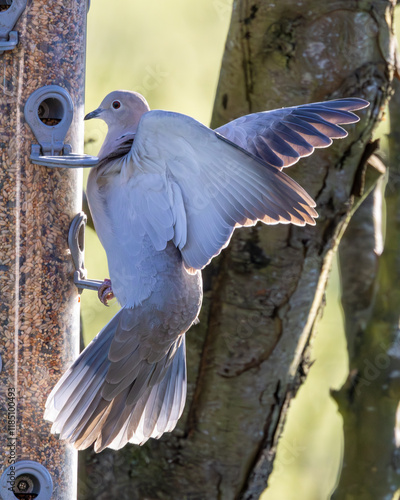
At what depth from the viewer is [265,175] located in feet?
9.58

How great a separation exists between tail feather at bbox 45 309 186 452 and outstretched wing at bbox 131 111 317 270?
577mm

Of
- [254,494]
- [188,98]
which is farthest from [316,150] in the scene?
[188,98]

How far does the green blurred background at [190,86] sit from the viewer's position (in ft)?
26.1

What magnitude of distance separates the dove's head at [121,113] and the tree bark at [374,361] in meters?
2.41

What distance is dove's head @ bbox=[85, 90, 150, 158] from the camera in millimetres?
3490

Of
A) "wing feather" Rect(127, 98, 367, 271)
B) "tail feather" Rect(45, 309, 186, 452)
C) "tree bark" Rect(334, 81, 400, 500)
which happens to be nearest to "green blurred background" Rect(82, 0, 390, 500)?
"tree bark" Rect(334, 81, 400, 500)

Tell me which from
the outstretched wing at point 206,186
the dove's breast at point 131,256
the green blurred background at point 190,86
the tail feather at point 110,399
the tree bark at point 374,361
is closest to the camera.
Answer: the outstretched wing at point 206,186

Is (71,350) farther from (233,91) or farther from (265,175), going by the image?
(233,91)

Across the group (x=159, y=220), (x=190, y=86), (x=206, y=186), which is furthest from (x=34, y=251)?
(x=190, y=86)

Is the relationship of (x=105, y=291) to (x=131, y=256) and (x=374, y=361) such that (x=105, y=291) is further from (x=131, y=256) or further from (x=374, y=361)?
(x=374, y=361)

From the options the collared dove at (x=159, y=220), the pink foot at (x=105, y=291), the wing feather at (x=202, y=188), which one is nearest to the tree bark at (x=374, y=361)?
the collared dove at (x=159, y=220)

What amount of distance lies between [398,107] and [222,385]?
7.96 ft

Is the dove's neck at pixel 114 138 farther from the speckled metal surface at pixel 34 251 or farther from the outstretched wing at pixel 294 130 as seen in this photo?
the outstretched wing at pixel 294 130

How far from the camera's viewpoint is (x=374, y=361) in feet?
17.4
